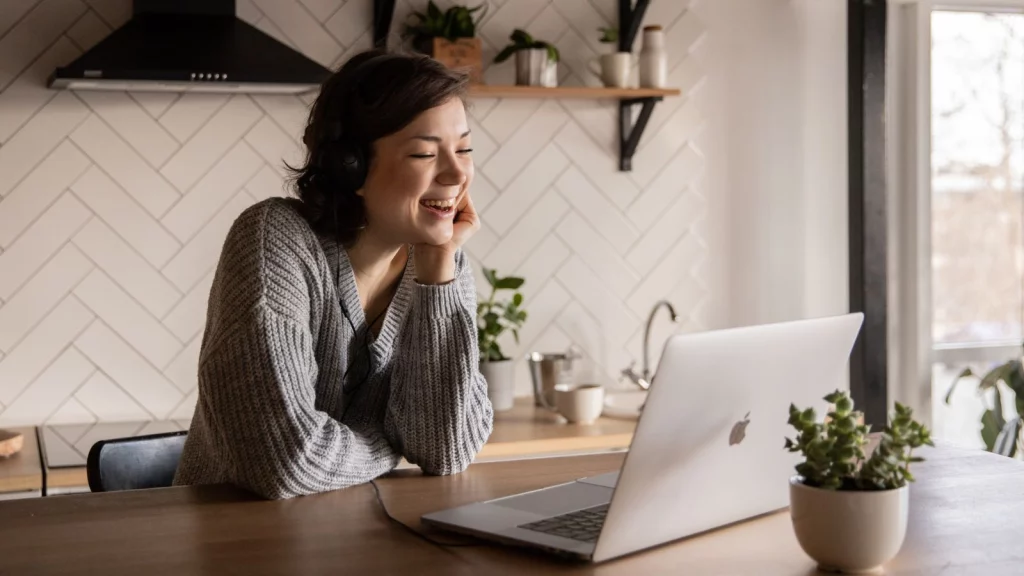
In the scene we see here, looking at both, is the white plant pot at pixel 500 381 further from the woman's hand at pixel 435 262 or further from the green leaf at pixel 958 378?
the green leaf at pixel 958 378

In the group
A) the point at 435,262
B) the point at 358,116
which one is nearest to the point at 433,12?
the point at 358,116

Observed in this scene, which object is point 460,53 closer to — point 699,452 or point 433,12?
point 433,12

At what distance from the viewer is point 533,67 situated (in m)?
3.12

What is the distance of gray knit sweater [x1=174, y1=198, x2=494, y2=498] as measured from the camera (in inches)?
60.2

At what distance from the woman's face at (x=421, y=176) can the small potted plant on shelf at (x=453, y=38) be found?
122 centimetres

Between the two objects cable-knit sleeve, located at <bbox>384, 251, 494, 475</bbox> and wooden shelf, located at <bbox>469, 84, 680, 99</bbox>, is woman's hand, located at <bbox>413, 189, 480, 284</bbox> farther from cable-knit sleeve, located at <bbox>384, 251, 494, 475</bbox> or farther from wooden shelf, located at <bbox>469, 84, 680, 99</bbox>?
wooden shelf, located at <bbox>469, 84, 680, 99</bbox>

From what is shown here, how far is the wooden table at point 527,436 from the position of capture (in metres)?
2.68

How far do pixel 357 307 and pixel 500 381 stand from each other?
1.26 metres

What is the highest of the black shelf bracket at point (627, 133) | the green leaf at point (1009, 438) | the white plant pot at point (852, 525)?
the black shelf bracket at point (627, 133)

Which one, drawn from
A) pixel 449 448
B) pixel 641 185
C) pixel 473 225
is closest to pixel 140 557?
pixel 449 448

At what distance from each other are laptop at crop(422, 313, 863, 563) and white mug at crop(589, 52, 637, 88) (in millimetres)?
1946

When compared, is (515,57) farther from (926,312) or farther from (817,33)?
(926,312)

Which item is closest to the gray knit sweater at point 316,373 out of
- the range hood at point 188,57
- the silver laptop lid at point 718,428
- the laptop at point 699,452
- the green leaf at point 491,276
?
the laptop at point 699,452

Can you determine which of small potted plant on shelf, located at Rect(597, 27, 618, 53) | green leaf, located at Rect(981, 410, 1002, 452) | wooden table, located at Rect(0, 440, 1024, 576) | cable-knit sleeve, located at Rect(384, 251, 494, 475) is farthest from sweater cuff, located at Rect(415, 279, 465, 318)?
green leaf, located at Rect(981, 410, 1002, 452)
